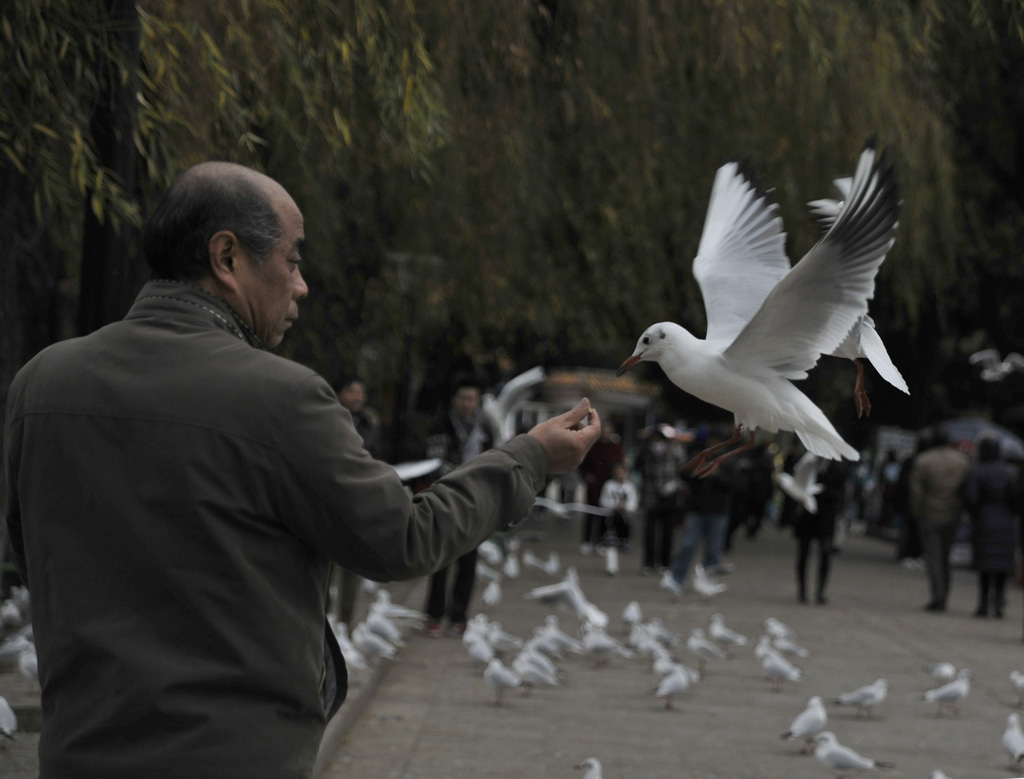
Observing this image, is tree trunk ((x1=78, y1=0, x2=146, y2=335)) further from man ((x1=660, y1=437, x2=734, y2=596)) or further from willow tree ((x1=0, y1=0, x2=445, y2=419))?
man ((x1=660, y1=437, x2=734, y2=596))

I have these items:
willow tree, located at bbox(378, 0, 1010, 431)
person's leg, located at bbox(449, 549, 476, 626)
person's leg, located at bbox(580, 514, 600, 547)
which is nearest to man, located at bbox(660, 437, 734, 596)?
willow tree, located at bbox(378, 0, 1010, 431)

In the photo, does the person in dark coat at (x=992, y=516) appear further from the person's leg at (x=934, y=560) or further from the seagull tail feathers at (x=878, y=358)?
the seagull tail feathers at (x=878, y=358)

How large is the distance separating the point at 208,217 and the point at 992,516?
39.6ft

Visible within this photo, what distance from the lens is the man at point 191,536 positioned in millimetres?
1916

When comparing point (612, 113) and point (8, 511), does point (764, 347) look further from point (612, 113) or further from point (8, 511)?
Answer: point (612, 113)

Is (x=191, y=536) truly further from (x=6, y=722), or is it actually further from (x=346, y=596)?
(x=346, y=596)

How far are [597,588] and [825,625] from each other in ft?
9.46

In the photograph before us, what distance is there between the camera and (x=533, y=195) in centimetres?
942

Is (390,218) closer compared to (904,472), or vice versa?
(390,218)

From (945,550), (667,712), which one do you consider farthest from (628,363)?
A: (945,550)

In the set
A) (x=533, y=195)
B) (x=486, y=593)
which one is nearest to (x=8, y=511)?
(x=533, y=195)

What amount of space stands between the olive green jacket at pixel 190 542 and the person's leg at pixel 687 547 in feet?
39.4

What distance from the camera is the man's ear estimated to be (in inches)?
82.0

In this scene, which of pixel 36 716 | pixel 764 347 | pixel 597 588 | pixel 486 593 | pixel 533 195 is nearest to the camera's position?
pixel 764 347
